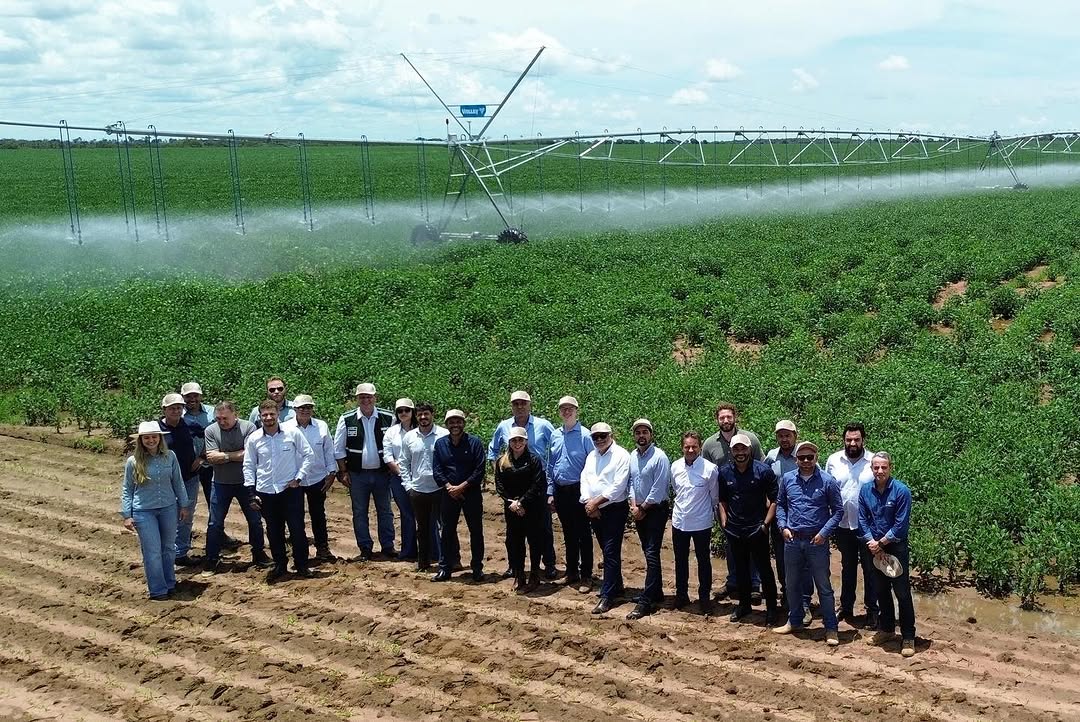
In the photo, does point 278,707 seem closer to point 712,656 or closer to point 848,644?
point 712,656

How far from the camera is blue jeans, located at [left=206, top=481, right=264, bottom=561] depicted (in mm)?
10789

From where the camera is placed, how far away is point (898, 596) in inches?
335

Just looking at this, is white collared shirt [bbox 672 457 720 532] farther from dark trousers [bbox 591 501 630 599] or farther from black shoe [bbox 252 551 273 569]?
black shoe [bbox 252 551 273 569]

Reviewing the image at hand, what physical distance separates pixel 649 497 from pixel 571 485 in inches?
36.9

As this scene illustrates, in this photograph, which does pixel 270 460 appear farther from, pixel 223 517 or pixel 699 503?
pixel 699 503

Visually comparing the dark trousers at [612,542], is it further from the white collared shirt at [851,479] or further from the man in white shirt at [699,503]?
the white collared shirt at [851,479]

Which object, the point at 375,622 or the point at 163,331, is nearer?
the point at 375,622

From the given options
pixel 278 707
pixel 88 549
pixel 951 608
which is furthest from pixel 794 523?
pixel 88 549

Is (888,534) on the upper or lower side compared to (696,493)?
lower

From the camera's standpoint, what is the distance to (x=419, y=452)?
10445mm

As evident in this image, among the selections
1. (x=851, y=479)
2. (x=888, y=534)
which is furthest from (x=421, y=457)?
(x=888, y=534)

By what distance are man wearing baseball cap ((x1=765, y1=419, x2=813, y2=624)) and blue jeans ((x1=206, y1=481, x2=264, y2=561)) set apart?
5.38 m

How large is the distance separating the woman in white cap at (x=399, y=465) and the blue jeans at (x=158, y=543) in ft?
7.26

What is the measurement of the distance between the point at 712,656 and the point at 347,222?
32502mm
